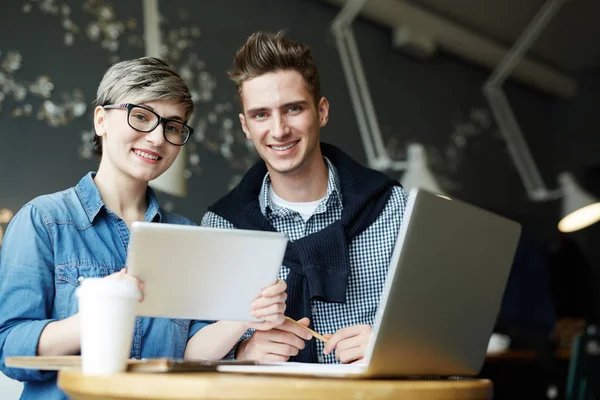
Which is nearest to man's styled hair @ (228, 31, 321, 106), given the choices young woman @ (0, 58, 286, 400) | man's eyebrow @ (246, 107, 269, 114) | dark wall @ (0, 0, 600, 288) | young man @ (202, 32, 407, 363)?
young man @ (202, 32, 407, 363)

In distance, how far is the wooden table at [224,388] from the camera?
1.01m

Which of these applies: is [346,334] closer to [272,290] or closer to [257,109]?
[272,290]

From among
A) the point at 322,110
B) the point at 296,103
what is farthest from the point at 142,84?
the point at 322,110

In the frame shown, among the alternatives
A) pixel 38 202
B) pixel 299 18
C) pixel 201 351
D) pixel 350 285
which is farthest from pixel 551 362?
pixel 38 202

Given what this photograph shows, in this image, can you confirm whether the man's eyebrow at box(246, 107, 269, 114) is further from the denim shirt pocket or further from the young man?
the denim shirt pocket

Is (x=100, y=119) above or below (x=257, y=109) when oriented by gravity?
below

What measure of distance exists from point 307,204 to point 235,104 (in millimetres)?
1983

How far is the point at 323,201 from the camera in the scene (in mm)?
2201

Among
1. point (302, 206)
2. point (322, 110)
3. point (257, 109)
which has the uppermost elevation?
point (322, 110)

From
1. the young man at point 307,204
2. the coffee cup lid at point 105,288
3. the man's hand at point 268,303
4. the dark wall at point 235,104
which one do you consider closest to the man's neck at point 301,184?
the young man at point 307,204

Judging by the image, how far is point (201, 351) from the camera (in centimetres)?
164

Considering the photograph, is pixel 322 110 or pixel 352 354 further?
pixel 322 110

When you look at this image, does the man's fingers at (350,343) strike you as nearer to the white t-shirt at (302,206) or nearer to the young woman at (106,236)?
the young woman at (106,236)

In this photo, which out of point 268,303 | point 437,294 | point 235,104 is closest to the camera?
point 437,294
